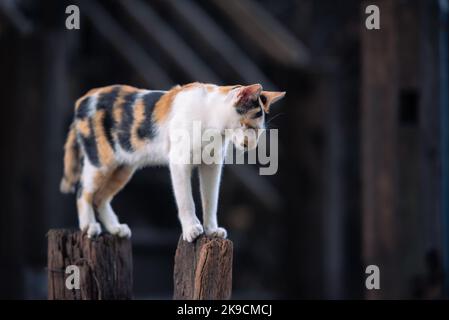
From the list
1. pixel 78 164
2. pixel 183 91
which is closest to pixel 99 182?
→ pixel 78 164

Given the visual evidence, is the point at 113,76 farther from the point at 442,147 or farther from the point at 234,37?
the point at 442,147

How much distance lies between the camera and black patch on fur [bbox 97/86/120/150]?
4.40 m

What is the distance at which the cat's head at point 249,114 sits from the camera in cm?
379

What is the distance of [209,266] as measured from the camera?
4000mm

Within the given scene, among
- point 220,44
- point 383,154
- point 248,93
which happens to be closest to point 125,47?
point 220,44

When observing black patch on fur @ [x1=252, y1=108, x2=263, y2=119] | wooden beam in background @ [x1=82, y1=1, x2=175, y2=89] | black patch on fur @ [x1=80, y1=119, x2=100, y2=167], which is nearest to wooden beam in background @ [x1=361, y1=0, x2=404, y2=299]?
black patch on fur @ [x1=252, y1=108, x2=263, y2=119]

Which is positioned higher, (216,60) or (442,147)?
(216,60)

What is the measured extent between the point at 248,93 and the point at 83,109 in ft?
3.86

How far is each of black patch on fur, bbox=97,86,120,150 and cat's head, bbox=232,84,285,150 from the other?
0.81 meters

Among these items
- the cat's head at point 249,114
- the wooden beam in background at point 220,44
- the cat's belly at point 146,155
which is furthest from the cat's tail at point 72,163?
the wooden beam in background at point 220,44

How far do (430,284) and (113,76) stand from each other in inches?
197

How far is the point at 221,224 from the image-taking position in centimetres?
908

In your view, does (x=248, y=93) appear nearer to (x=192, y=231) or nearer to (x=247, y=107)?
(x=247, y=107)

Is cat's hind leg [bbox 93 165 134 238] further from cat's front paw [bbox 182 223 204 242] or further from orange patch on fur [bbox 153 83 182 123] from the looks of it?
cat's front paw [bbox 182 223 204 242]
